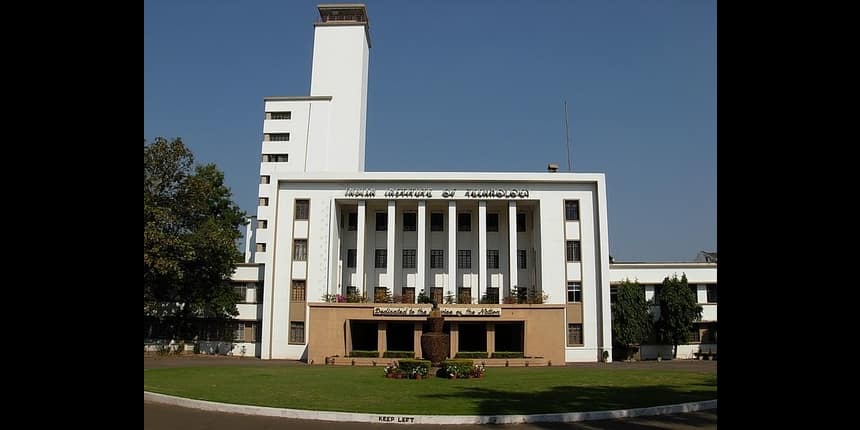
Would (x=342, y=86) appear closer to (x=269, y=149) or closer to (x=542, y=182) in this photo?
(x=269, y=149)

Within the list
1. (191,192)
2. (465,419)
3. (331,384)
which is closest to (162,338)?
(191,192)

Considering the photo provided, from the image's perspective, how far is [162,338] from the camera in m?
41.0

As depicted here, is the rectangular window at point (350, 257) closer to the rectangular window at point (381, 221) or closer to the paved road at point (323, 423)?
the rectangular window at point (381, 221)

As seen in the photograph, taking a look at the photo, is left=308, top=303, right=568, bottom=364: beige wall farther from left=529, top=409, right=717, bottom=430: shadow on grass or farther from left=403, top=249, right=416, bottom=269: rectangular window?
left=529, top=409, right=717, bottom=430: shadow on grass

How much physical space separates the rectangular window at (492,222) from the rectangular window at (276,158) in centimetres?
1671

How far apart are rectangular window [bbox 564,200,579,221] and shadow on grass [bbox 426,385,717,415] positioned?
20.1 m

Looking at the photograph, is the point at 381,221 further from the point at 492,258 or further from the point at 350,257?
the point at 492,258

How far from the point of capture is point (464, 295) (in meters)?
39.7

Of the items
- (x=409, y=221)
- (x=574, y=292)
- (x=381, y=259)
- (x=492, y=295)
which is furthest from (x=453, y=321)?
(x=409, y=221)

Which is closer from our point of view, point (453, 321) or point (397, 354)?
point (397, 354)

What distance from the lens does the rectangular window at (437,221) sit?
4144 cm

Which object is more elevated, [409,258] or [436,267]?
[409,258]

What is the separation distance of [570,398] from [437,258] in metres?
25.0
